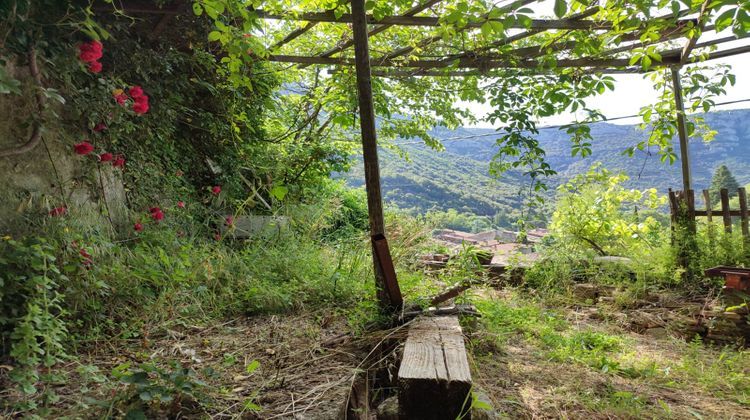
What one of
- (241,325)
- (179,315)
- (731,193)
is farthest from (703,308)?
(179,315)

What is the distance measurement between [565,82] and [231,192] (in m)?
3.52

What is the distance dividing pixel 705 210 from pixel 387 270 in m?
4.45

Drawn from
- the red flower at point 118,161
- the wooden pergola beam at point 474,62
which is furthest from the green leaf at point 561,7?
the red flower at point 118,161

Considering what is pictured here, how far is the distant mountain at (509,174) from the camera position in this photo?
18.1 feet

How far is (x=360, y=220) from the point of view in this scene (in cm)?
679

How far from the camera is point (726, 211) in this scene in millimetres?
4418

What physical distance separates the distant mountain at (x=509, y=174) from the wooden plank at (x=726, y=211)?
1.25 ft

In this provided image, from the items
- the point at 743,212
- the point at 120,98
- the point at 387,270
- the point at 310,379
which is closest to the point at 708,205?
the point at 743,212

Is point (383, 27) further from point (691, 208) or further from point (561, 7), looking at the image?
point (691, 208)

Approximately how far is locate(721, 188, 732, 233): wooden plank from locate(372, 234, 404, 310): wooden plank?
4.29 meters

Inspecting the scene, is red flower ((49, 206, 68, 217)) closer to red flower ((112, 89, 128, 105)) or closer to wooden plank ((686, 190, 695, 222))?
red flower ((112, 89, 128, 105))

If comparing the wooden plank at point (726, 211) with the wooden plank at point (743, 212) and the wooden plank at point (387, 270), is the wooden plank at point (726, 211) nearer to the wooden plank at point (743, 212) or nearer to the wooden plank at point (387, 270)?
the wooden plank at point (743, 212)

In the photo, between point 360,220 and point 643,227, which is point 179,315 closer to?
point 360,220

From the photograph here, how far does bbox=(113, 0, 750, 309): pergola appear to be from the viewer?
2.20 meters
